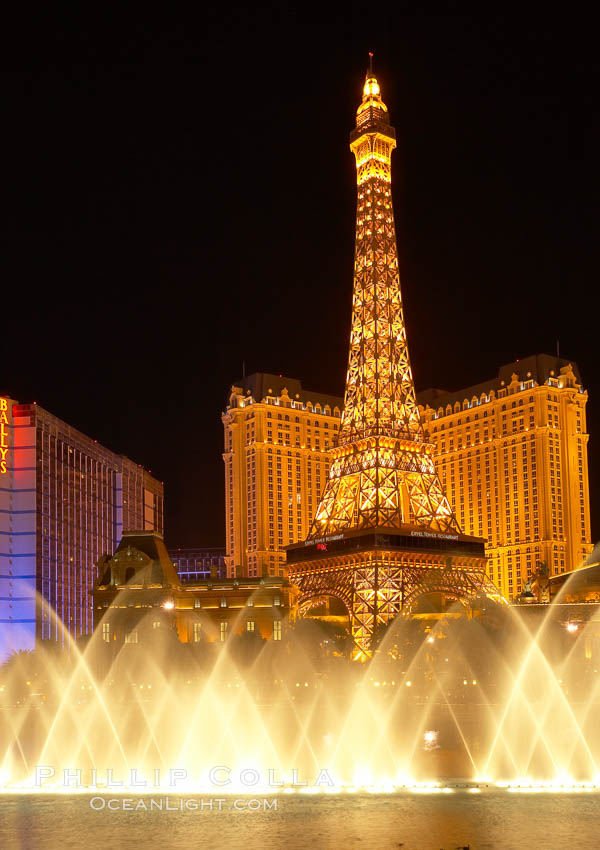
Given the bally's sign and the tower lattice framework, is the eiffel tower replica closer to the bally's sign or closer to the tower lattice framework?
the tower lattice framework

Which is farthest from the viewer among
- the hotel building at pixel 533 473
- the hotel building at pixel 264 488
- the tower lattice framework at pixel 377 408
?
the hotel building at pixel 264 488

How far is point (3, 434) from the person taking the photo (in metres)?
146

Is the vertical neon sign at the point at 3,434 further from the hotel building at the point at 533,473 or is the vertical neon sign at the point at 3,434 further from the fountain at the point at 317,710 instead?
the hotel building at the point at 533,473

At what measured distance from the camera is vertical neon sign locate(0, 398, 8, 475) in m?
145

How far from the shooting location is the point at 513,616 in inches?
4363

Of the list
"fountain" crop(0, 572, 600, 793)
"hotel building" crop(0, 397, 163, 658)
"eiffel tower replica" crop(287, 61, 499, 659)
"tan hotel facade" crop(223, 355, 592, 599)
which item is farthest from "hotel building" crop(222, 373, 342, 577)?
"eiffel tower replica" crop(287, 61, 499, 659)

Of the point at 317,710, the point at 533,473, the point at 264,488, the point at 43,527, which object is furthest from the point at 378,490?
the point at 264,488

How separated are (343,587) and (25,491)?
165 ft

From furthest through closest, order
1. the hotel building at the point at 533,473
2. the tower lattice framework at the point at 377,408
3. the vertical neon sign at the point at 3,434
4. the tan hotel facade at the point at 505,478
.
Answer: the tan hotel facade at the point at 505,478 < the hotel building at the point at 533,473 < the vertical neon sign at the point at 3,434 < the tower lattice framework at the point at 377,408

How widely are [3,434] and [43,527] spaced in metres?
15.5

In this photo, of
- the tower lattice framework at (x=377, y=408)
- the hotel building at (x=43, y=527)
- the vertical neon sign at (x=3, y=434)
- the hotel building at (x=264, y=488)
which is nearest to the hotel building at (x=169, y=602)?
the tower lattice framework at (x=377, y=408)

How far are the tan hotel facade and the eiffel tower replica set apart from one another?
45.4 meters

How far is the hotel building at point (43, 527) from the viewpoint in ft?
479

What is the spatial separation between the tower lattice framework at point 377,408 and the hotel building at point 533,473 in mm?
45906
